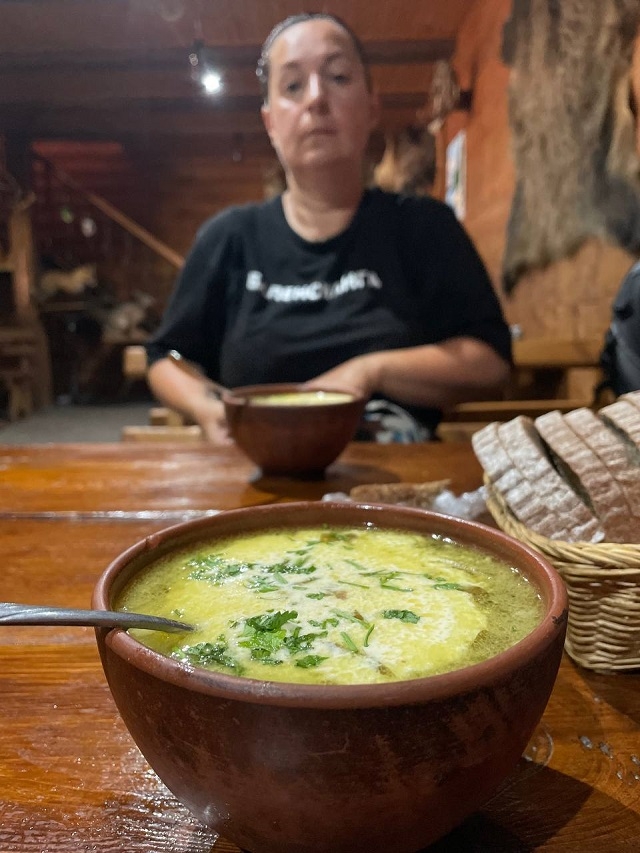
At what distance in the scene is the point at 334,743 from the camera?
1.19 ft

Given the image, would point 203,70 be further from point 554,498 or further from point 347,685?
point 347,685

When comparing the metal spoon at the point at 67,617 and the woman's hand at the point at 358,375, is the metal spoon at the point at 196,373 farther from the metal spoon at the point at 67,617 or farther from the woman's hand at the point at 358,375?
the metal spoon at the point at 67,617

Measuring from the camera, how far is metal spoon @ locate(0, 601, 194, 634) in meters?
0.42

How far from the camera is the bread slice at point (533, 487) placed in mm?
798

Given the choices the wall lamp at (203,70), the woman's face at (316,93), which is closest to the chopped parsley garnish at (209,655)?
the woman's face at (316,93)

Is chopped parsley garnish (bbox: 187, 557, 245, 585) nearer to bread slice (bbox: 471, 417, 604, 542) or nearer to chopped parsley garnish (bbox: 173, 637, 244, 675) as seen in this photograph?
chopped parsley garnish (bbox: 173, 637, 244, 675)

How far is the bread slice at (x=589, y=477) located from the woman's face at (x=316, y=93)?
1.46 meters

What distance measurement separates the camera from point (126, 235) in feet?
31.7

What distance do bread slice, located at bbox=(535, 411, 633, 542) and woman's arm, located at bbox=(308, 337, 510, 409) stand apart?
0.95 metres

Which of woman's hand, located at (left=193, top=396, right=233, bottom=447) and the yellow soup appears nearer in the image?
the yellow soup

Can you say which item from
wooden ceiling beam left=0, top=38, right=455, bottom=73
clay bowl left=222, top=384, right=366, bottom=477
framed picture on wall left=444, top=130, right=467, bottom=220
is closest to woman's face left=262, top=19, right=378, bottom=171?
clay bowl left=222, top=384, right=366, bottom=477

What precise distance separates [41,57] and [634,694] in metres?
7.04

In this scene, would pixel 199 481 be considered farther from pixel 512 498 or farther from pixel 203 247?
pixel 203 247

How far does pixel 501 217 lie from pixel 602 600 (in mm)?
4398
